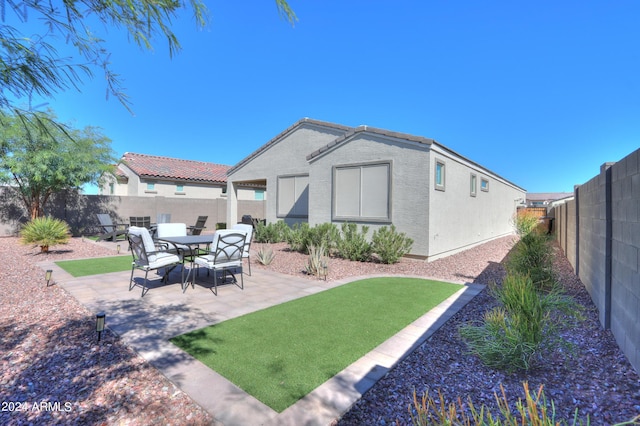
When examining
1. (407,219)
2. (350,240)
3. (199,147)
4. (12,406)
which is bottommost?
(12,406)

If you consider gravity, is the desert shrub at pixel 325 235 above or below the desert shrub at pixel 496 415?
above

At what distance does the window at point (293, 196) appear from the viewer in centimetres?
1452

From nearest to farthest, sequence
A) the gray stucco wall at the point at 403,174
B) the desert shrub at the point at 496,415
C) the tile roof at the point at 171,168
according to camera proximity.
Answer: the desert shrub at the point at 496,415 → the gray stucco wall at the point at 403,174 → the tile roof at the point at 171,168

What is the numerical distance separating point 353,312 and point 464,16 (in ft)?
35.2

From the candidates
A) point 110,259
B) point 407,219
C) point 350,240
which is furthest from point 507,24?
point 110,259

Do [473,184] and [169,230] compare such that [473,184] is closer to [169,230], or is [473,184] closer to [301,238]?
[301,238]

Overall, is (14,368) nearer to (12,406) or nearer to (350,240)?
(12,406)

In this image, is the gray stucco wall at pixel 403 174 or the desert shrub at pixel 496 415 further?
the gray stucco wall at pixel 403 174

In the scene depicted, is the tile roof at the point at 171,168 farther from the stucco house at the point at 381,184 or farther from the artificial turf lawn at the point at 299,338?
the artificial turf lawn at the point at 299,338

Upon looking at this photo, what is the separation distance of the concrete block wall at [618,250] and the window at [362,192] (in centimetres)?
573

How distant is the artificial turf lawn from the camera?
114 inches

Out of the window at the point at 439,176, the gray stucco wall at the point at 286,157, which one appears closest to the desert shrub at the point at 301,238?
the gray stucco wall at the point at 286,157

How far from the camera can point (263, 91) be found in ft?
57.7

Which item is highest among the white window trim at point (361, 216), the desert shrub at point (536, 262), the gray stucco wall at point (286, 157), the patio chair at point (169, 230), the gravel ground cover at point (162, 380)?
the gray stucco wall at point (286, 157)
